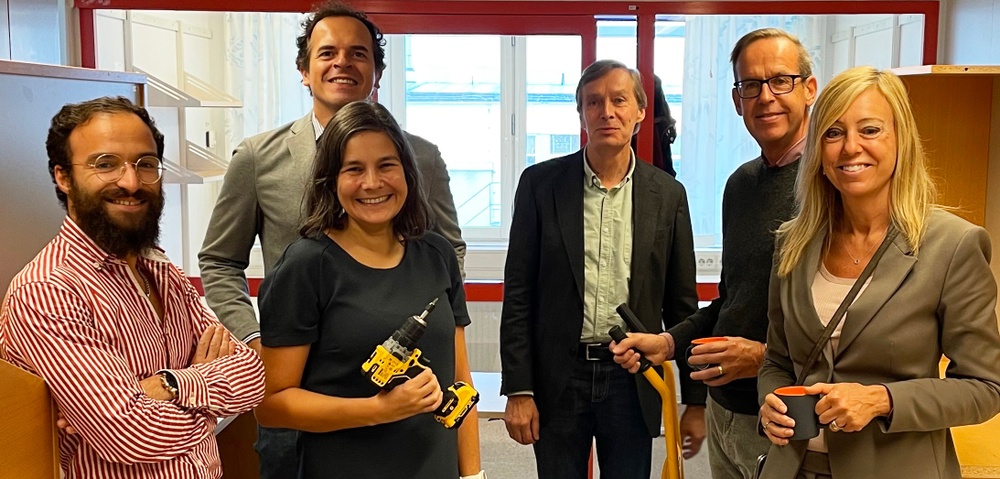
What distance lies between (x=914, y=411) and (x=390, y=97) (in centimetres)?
315

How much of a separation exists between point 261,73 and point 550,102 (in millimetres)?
1619

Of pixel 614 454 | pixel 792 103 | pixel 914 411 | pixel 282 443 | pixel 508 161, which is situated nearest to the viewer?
pixel 914 411

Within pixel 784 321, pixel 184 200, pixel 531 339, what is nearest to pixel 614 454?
pixel 531 339

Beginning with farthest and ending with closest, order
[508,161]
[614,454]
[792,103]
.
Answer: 1. [508,161]
2. [614,454]
3. [792,103]

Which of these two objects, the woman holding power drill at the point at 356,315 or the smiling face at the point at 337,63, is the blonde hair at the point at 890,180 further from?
the smiling face at the point at 337,63

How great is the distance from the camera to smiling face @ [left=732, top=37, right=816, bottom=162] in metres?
2.10

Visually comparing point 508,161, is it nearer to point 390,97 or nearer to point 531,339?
point 390,97

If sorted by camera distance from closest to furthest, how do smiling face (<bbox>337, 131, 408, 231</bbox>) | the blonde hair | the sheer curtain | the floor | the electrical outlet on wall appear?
the blonde hair → smiling face (<bbox>337, 131, 408, 231</bbox>) → the floor → the sheer curtain → the electrical outlet on wall

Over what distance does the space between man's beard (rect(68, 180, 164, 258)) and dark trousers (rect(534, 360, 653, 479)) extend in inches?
50.4

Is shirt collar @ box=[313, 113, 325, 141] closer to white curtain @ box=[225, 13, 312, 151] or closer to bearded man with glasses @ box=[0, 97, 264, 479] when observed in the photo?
bearded man with glasses @ box=[0, 97, 264, 479]

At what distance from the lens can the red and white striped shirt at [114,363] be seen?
1.35 metres

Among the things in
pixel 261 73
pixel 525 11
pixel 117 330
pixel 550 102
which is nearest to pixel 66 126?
pixel 117 330

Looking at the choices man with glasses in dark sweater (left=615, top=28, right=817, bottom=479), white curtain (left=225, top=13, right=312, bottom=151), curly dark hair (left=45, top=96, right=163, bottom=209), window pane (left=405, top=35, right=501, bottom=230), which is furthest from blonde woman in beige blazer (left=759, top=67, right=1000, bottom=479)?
white curtain (left=225, top=13, right=312, bottom=151)

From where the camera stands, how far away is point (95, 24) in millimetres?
3561
